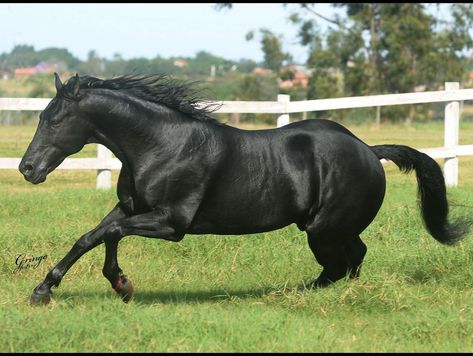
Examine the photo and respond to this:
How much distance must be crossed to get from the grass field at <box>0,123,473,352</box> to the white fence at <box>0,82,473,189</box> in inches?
66.0

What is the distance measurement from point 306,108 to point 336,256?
19.3 feet

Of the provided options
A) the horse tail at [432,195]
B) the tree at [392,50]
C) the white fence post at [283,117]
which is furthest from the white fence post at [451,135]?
the tree at [392,50]

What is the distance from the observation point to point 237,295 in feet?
23.7

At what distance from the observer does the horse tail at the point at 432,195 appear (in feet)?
25.4

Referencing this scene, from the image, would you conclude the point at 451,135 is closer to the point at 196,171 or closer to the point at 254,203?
the point at 254,203

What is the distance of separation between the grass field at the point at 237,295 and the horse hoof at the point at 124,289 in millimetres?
68

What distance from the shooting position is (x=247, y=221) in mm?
6848

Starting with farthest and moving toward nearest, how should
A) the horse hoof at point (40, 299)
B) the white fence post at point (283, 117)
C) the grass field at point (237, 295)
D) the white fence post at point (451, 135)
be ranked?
the white fence post at point (451, 135) → the white fence post at point (283, 117) → the horse hoof at point (40, 299) → the grass field at point (237, 295)

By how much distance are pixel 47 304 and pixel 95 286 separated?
1021 millimetres

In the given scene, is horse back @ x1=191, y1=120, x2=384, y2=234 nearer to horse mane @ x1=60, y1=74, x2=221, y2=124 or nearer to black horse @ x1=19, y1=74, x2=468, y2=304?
black horse @ x1=19, y1=74, x2=468, y2=304

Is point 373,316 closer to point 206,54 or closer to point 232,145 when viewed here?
point 232,145

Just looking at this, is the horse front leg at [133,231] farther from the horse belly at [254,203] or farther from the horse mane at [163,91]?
the horse mane at [163,91]

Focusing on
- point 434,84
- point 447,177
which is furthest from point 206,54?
point 447,177

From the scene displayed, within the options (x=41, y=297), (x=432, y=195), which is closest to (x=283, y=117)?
(x=432, y=195)
